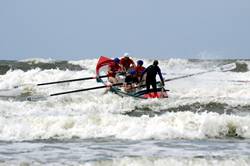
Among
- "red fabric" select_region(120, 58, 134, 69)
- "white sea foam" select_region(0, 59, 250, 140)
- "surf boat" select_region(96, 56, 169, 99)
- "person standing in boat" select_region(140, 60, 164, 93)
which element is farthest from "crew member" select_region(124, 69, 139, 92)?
"red fabric" select_region(120, 58, 134, 69)

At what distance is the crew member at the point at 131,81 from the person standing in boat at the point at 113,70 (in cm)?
78

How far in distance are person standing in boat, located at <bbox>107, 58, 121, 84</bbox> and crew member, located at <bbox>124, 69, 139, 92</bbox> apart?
78 cm

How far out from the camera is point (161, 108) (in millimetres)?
15328

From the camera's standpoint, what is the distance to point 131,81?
16.8m

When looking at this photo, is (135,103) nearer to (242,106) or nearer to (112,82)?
(112,82)

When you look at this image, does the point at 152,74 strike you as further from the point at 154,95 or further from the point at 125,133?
the point at 125,133

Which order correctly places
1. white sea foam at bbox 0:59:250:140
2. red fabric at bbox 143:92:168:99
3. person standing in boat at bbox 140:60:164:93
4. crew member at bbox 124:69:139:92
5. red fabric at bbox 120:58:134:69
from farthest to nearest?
1. red fabric at bbox 120:58:134:69
2. crew member at bbox 124:69:139:92
3. red fabric at bbox 143:92:168:99
4. person standing in boat at bbox 140:60:164:93
5. white sea foam at bbox 0:59:250:140

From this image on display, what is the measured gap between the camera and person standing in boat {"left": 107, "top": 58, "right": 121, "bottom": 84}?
17516mm

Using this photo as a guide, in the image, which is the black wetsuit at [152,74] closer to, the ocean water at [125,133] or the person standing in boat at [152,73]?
the person standing in boat at [152,73]

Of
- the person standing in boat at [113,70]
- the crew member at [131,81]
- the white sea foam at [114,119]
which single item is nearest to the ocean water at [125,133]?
the white sea foam at [114,119]

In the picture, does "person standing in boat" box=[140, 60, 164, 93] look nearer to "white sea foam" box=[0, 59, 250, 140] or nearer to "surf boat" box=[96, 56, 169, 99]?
"surf boat" box=[96, 56, 169, 99]

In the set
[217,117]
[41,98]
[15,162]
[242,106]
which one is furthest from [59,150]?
[41,98]

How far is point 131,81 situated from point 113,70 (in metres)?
1.13

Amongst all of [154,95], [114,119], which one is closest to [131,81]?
[154,95]
